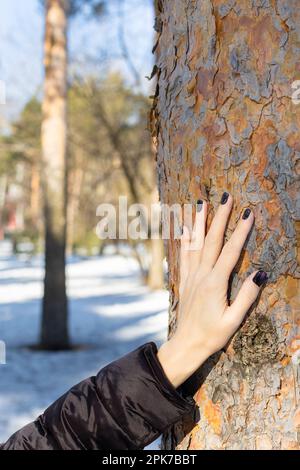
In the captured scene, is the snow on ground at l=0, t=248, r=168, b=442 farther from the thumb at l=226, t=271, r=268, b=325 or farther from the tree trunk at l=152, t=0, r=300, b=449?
the thumb at l=226, t=271, r=268, b=325

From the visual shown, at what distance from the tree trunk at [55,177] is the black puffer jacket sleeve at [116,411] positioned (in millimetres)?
6548

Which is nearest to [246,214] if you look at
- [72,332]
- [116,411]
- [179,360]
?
[179,360]

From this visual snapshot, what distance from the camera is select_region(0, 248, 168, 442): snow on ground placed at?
5.64 m

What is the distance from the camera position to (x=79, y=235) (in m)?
32.0

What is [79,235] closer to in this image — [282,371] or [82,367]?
[82,367]

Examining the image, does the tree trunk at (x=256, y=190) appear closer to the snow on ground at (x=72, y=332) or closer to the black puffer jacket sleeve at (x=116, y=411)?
the black puffer jacket sleeve at (x=116, y=411)

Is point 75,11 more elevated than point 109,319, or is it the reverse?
point 75,11

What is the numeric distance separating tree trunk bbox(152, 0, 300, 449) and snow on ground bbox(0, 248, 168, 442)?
12.0ft

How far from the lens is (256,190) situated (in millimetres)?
1160

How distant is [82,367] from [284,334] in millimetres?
5800

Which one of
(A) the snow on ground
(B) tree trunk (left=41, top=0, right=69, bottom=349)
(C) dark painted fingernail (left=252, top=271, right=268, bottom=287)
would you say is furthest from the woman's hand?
(B) tree trunk (left=41, top=0, right=69, bottom=349)

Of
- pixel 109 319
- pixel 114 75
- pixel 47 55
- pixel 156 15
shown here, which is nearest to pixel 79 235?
pixel 114 75

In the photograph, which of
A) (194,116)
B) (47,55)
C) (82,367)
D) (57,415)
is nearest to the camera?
(57,415)
